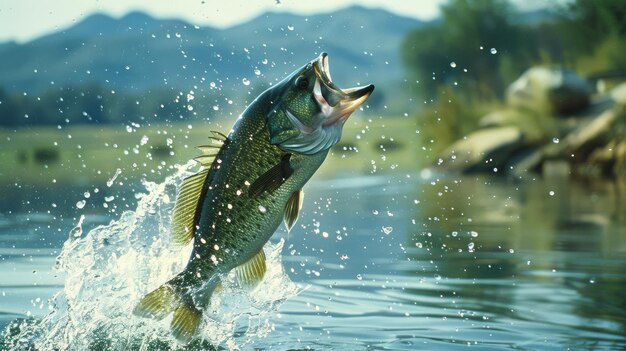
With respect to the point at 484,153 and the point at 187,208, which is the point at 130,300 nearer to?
the point at 187,208

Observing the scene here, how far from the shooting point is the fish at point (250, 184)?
5.93 meters

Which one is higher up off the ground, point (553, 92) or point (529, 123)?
point (553, 92)

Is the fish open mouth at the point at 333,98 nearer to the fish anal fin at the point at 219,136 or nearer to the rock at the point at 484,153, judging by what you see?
the fish anal fin at the point at 219,136

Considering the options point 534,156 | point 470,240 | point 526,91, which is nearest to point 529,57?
point 526,91

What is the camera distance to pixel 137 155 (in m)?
→ 53.7

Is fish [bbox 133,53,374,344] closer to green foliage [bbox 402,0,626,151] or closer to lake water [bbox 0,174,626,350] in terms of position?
lake water [bbox 0,174,626,350]

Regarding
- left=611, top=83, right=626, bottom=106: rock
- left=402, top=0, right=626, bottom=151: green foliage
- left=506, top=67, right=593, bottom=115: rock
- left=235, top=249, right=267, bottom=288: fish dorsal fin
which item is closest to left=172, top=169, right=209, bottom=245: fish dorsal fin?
left=235, top=249, right=267, bottom=288: fish dorsal fin

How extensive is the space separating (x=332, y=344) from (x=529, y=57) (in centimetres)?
4320

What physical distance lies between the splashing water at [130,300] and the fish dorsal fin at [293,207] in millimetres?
1422

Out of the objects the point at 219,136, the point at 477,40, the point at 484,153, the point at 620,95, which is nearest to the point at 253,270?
the point at 219,136

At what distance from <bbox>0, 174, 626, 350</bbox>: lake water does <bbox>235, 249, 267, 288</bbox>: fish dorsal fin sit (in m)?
1.11

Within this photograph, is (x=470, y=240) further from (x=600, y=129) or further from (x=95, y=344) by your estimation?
(x=600, y=129)

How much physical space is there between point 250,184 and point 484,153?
24.2m

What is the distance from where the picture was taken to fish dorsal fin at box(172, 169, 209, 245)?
6.50 m
